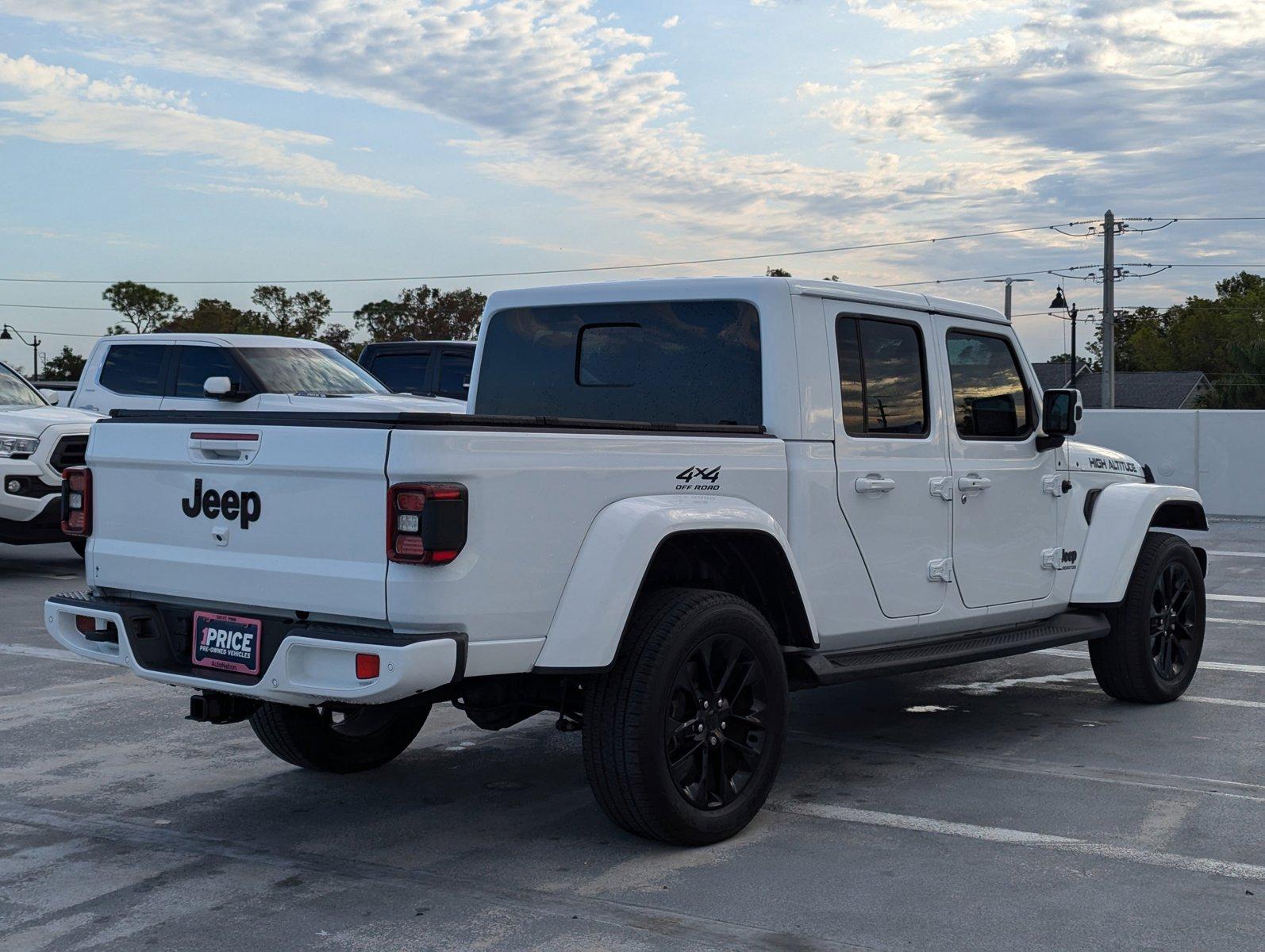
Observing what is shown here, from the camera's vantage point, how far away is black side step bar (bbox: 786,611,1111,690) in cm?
537

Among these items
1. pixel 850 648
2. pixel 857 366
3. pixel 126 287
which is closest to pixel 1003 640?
pixel 850 648

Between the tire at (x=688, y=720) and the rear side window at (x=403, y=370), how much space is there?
11908 millimetres

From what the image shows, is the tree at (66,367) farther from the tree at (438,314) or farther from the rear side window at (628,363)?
the rear side window at (628,363)

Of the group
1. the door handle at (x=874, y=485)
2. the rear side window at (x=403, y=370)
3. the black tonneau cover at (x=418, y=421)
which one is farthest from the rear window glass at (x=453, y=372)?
the black tonneau cover at (x=418, y=421)

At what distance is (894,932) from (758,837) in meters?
0.99

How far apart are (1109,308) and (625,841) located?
46.3m

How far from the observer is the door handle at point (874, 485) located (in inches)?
220

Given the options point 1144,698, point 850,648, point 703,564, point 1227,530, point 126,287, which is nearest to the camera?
point 703,564

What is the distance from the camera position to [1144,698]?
Answer: 7.34 metres

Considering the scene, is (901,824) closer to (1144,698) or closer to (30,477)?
(1144,698)

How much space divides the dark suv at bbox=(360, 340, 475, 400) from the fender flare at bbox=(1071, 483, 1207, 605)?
9817mm

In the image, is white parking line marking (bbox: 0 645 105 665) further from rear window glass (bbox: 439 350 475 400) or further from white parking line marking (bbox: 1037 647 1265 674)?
rear window glass (bbox: 439 350 475 400)

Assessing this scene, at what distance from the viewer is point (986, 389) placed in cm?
656

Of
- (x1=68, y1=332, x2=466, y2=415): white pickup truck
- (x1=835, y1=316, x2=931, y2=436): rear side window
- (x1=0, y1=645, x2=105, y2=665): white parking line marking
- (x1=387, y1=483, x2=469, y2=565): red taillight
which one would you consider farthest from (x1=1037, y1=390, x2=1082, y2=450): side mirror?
(x1=68, y1=332, x2=466, y2=415): white pickup truck
